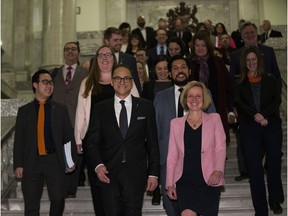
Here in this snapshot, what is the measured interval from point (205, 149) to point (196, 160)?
14 centimetres

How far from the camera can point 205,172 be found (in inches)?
193

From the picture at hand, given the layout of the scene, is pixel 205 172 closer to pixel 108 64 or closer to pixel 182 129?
pixel 182 129

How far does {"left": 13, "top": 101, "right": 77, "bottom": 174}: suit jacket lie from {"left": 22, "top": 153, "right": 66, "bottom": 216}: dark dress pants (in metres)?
0.06

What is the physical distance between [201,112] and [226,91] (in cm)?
251

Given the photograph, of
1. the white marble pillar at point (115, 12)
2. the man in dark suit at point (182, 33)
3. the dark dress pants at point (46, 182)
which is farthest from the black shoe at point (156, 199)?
the white marble pillar at point (115, 12)

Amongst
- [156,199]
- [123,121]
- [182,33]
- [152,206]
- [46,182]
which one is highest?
[182,33]

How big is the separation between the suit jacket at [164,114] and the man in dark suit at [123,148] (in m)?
0.38

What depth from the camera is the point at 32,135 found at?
231 inches

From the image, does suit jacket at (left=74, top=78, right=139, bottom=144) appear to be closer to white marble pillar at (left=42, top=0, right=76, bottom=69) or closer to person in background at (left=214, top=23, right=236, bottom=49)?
person in background at (left=214, top=23, right=236, bottom=49)

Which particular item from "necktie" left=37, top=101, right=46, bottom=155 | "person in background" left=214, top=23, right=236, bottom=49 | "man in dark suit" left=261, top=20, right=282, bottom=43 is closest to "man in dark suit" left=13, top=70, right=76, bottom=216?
"necktie" left=37, top=101, right=46, bottom=155

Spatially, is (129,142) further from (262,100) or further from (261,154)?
(262,100)

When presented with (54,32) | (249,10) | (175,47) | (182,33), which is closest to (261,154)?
(175,47)

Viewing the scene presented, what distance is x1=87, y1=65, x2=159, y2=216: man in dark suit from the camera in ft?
16.2

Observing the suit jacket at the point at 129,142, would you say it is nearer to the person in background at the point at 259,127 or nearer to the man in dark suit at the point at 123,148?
the man in dark suit at the point at 123,148
